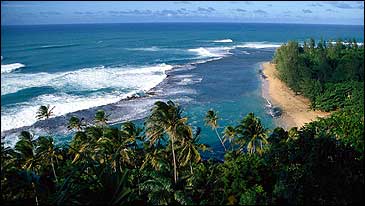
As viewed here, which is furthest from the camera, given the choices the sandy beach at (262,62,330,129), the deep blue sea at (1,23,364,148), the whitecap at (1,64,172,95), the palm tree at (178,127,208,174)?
the whitecap at (1,64,172,95)

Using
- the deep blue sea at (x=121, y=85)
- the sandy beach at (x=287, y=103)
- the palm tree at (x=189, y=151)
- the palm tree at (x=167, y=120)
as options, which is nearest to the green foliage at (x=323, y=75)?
the sandy beach at (x=287, y=103)

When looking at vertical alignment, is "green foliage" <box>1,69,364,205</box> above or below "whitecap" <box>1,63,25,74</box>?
above

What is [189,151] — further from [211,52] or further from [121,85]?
[211,52]

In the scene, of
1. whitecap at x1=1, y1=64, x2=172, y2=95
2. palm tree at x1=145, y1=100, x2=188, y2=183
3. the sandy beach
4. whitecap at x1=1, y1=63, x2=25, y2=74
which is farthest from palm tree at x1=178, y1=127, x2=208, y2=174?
whitecap at x1=1, y1=63, x2=25, y2=74

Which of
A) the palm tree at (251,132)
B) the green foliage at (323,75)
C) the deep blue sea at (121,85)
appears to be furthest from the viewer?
the green foliage at (323,75)

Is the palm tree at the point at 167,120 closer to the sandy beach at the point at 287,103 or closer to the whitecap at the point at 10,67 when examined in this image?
the sandy beach at the point at 287,103

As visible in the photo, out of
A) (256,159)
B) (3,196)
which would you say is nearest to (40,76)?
(256,159)

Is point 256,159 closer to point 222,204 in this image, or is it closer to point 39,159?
point 222,204

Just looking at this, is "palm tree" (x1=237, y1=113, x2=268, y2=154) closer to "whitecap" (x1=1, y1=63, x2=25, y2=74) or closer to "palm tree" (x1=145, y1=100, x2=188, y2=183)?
"palm tree" (x1=145, y1=100, x2=188, y2=183)
